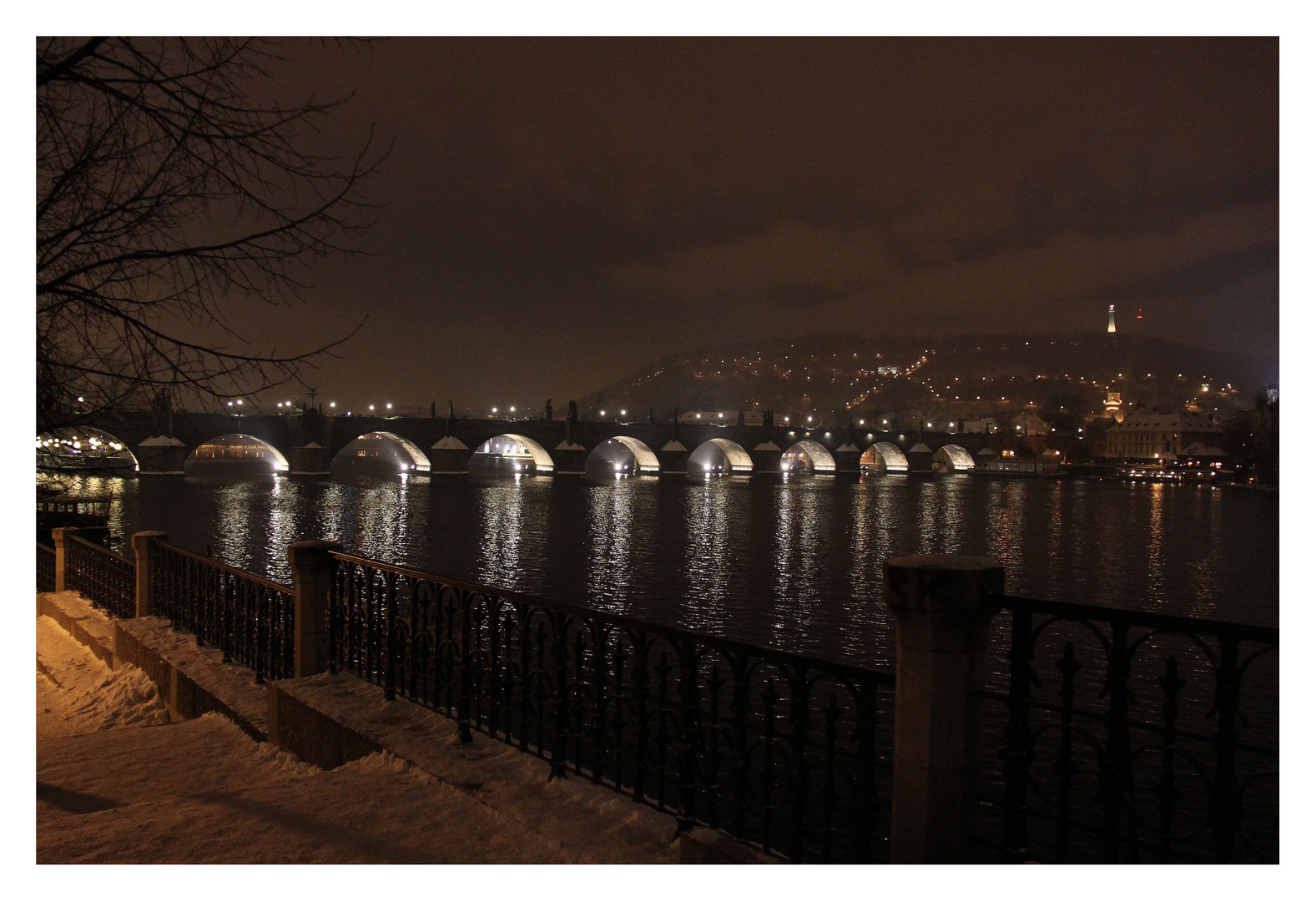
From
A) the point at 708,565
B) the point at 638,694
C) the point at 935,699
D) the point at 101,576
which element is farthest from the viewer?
the point at 708,565

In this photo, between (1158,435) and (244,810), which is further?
(1158,435)

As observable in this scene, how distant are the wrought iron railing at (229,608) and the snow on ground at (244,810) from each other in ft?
2.41

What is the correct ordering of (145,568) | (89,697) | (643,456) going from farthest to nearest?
(643,456) < (145,568) < (89,697)

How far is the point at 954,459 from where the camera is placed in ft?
370

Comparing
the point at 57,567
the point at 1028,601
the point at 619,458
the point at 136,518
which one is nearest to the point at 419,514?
the point at 136,518

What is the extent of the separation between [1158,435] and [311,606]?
404 feet

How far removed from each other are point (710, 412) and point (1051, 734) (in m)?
127

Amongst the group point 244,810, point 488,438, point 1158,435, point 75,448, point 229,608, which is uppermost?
point 1158,435

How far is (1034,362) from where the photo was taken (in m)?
173

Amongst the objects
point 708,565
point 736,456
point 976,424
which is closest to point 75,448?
point 708,565

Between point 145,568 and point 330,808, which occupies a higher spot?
point 145,568

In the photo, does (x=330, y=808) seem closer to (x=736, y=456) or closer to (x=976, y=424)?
(x=736, y=456)

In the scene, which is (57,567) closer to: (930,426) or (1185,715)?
(1185,715)

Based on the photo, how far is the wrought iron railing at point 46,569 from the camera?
14698mm
